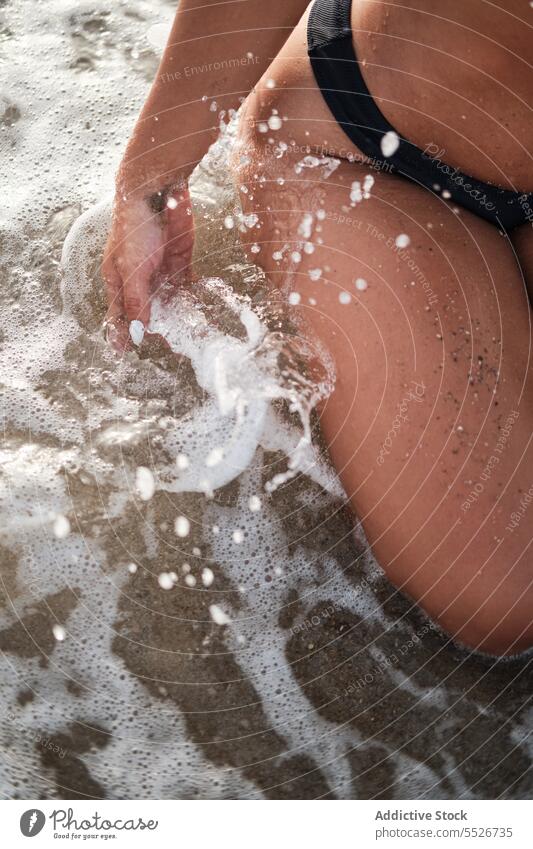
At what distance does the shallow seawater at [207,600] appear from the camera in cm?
61

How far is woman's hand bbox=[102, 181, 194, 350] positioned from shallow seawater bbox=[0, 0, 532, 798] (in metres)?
0.04

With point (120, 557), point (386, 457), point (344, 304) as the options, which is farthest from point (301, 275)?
point (120, 557)

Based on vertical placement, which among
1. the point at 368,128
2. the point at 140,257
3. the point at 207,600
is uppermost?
the point at 368,128

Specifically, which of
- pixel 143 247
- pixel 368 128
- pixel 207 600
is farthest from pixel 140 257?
pixel 207 600

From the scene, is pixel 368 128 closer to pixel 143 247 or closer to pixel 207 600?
pixel 143 247

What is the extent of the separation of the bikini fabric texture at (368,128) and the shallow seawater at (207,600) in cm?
17

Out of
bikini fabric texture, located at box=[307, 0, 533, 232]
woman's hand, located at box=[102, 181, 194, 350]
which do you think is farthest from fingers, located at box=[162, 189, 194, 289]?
bikini fabric texture, located at box=[307, 0, 533, 232]

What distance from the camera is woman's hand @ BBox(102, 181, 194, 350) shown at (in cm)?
57

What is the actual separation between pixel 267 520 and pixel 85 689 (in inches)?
9.0

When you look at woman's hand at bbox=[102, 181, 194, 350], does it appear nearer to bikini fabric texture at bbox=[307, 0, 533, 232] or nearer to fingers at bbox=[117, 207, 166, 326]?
fingers at bbox=[117, 207, 166, 326]

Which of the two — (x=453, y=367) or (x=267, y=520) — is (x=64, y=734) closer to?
(x=267, y=520)

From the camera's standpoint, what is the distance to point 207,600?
62cm

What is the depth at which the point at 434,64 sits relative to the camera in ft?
1.64

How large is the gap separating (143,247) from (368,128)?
207 mm
